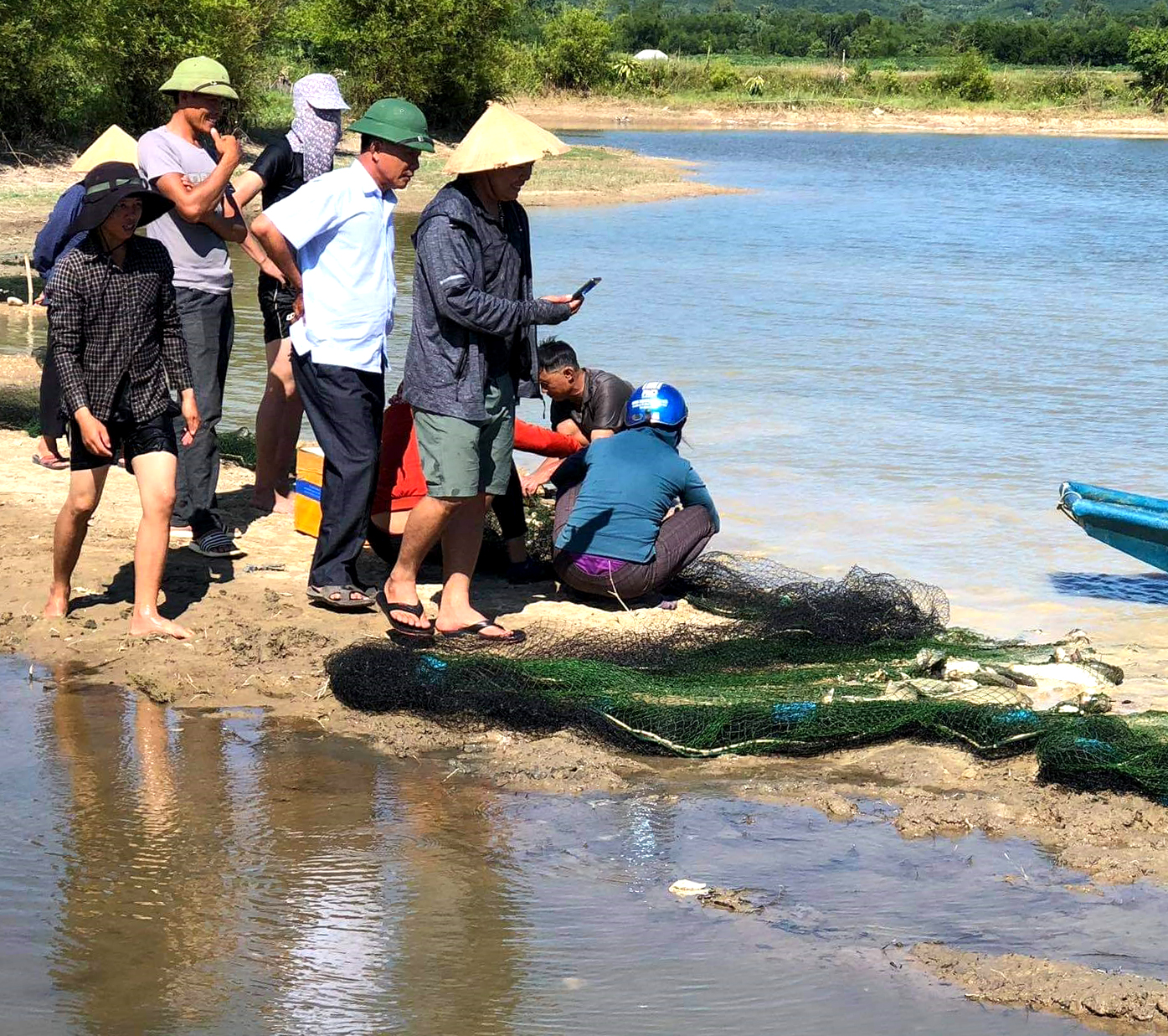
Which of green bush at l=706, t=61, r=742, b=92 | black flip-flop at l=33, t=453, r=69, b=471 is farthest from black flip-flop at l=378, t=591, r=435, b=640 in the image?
green bush at l=706, t=61, r=742, b=92

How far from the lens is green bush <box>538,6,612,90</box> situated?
76188 mm

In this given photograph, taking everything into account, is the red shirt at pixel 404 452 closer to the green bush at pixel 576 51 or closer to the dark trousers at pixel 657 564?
the dark trousers at pixel 657 564

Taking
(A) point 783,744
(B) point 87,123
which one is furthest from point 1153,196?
(A) point 783,744

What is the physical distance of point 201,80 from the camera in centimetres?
689

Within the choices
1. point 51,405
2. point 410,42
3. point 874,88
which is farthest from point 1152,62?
point 51,405

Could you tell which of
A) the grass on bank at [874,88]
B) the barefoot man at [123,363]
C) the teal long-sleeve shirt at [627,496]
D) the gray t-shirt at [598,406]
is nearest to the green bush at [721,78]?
the grass on bank at [874,88]

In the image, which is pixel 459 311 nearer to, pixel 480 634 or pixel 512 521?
pixel 480 634

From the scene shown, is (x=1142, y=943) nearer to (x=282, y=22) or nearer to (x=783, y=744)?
(x=783, y=744)

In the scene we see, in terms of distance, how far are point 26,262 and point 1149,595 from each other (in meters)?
12.5

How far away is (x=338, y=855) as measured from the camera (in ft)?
14.7

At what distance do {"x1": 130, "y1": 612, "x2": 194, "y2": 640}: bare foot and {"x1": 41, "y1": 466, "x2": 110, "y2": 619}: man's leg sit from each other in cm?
38

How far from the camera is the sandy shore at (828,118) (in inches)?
2766

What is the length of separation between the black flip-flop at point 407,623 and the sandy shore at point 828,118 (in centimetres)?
6332

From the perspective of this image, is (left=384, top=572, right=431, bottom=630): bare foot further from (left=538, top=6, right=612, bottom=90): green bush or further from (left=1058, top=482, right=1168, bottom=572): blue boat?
(left=538, top=6, right=612, bottom=90): green bush
